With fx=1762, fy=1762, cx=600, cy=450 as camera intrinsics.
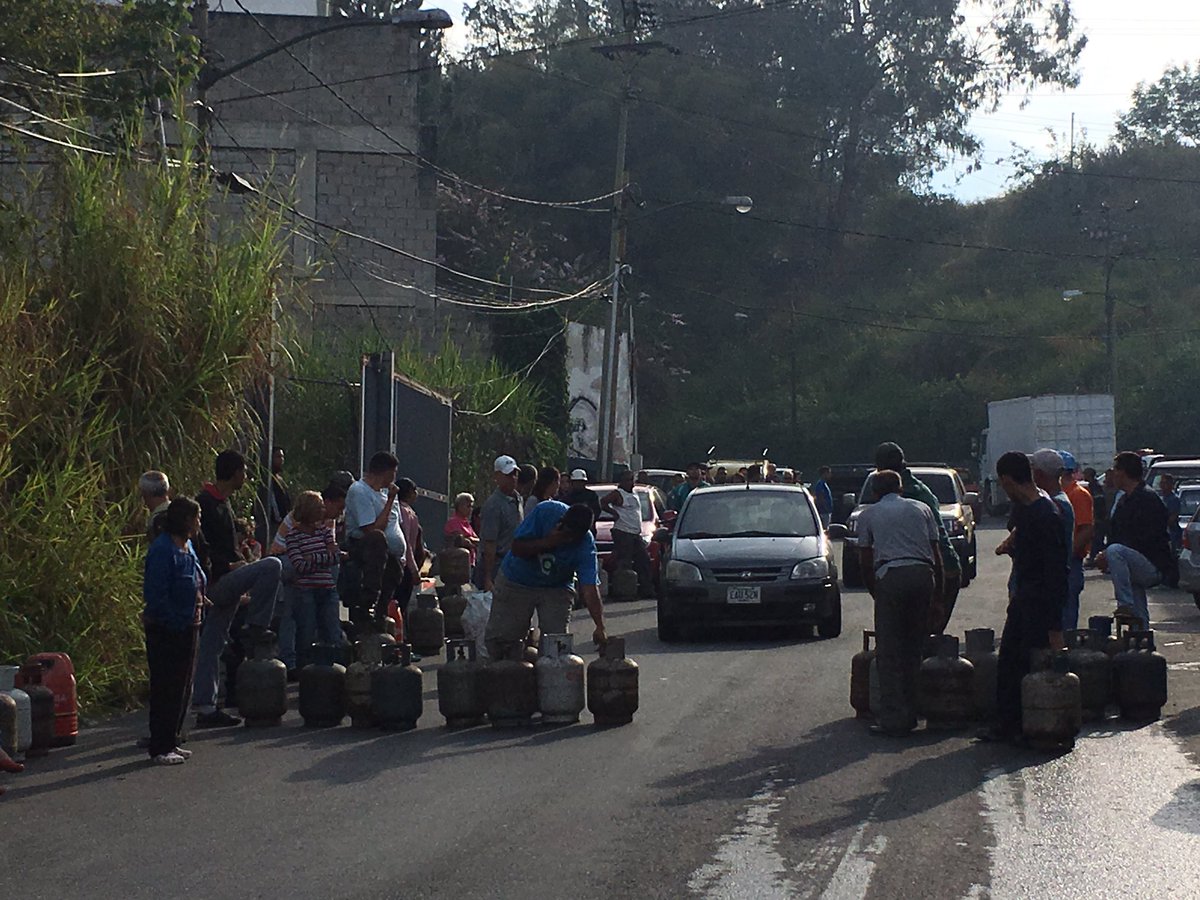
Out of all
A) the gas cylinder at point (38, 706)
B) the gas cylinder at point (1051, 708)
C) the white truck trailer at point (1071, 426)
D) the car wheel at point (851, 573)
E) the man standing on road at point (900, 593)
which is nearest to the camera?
the gas cylinder at point (1051, 708)

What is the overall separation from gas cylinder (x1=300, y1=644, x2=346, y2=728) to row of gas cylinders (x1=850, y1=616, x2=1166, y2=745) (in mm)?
3606

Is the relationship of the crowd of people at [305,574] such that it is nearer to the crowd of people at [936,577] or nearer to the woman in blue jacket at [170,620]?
the woman in blue jacket at [170,620]

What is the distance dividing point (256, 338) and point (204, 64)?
16.4ft

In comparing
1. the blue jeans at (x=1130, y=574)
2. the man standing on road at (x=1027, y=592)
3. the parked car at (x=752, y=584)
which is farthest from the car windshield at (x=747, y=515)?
the man standing on road at (x=1027, y=592)

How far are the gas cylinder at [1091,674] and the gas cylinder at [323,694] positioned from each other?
5040mm

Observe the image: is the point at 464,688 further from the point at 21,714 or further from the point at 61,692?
the point at 21,714

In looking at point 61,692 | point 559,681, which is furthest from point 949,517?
→ point 61,692

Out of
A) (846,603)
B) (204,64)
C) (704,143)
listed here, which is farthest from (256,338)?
(704,143)

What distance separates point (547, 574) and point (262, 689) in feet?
7.12

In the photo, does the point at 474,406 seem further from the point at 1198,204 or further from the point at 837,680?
the point at 1198,204

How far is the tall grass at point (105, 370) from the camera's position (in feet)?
42.9

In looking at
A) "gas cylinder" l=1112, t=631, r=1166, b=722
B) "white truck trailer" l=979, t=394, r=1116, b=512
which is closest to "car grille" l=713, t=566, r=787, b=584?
"gas cylinder" l=1112, t=631, r=1166, b=722

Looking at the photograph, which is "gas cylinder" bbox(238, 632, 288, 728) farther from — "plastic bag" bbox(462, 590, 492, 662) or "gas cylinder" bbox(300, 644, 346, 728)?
"plastic bag" bbox(462, 590, 492, 662)

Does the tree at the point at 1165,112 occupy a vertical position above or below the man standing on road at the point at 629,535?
above
